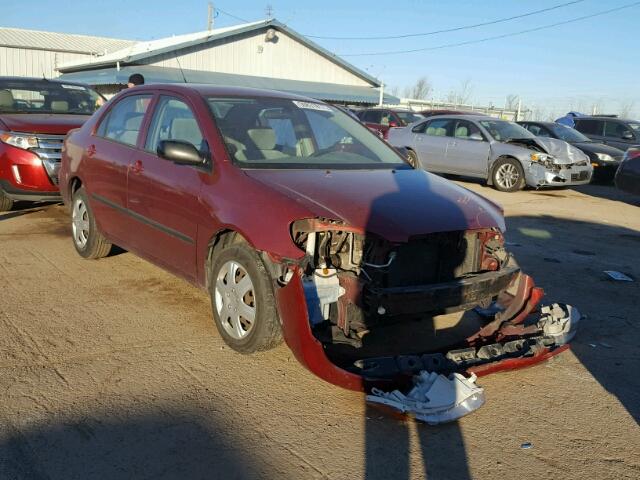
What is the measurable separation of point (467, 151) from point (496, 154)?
719 millimetres

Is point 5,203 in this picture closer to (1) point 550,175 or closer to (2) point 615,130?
(1) point 550,175

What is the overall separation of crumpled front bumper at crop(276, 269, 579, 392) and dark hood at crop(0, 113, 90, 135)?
5422 millimetres

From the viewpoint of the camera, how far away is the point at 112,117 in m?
5.57

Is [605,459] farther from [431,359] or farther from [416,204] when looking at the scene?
[416,204]

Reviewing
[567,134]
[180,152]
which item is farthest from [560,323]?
[567,134]

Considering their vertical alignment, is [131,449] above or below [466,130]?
below

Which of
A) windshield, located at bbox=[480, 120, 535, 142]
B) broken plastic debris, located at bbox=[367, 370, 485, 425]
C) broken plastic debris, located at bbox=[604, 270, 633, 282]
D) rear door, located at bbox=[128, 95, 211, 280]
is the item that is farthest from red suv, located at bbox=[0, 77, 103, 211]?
windshield, located at bbox=[480, 120, 535, 142]

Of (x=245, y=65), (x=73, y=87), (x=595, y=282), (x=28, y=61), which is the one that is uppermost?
(x=28, y=61)

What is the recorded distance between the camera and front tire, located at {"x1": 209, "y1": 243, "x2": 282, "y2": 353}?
3613 millimetres

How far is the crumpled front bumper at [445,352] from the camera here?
10.6ft

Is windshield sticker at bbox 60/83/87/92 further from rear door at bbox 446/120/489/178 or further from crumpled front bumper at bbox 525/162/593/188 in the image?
crumpled front bumper at bbox 525/162/593/188

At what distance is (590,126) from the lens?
1703 centimetres

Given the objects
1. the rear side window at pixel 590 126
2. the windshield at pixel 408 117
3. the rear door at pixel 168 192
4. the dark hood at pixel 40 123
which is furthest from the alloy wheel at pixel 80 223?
the rear side window at pixel 590 126

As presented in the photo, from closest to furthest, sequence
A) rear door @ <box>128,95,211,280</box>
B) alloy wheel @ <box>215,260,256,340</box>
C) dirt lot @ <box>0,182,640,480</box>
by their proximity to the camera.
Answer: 1. dirt lot @ <box>0,182,640,480</box>
2. alloy wheel @ <box>215,260,256,340</box>
3. rear door @ <box>128,95,211,280</box>
